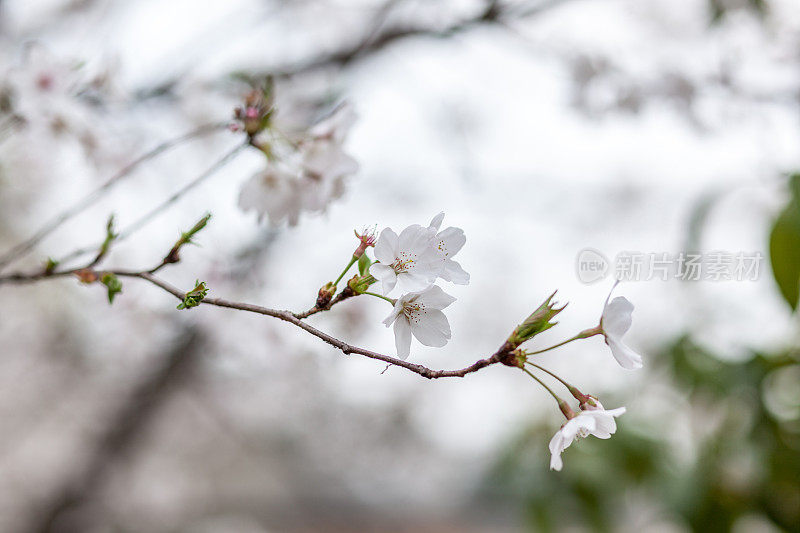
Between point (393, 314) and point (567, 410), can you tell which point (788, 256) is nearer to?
point (567, 410)

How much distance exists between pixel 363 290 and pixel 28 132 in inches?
24.8

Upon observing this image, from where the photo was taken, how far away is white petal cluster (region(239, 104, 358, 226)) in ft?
2.18

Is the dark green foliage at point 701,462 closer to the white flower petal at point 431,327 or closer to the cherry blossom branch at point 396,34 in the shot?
the cherry blossom branch at point 396,34

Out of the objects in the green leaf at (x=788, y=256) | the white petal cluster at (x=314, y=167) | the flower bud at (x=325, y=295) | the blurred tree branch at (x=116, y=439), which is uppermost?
the blurred tree branch at (x=116, y=439)

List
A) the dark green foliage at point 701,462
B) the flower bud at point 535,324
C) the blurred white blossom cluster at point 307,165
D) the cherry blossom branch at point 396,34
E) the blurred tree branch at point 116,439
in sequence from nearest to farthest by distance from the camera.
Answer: the flower bud at point 535,324, the blurred white blossom cluster at point 307,165, the cherry blossom branch at point 396,34, the dark green foliage at point 701,462, the blurred tree branch at point 116,439

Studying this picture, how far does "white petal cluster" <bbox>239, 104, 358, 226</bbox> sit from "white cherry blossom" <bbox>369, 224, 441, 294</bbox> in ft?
0.83

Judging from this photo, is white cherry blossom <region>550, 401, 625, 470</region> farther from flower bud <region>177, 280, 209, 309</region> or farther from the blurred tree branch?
the blurred tree branch

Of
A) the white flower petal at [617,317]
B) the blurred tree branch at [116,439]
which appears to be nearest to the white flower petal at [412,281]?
the white flower petal at [617,317]

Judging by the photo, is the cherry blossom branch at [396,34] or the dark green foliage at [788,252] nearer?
the dark green foliage at [788,252]

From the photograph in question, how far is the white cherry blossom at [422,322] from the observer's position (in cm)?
43

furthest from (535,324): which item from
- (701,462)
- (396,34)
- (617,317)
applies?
A: (701,462)

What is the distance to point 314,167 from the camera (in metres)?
0.67

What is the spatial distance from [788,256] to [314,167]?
0.71 metres

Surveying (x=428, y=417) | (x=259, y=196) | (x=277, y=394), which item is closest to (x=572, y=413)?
(x=259, y=196)
